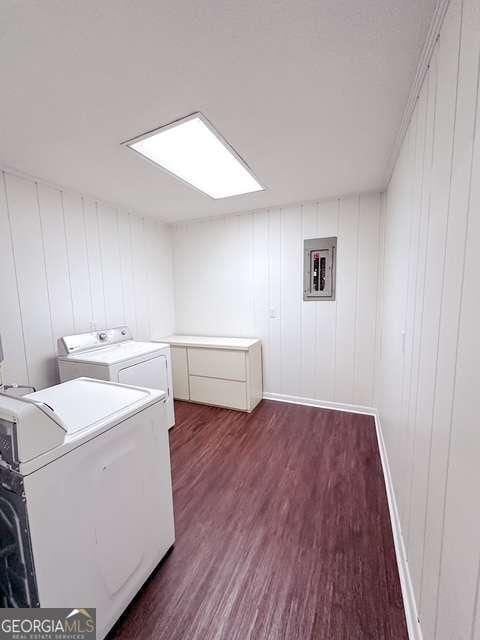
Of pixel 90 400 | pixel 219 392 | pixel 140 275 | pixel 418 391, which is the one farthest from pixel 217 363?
pixel 418 391

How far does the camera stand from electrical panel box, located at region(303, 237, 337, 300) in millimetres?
2887

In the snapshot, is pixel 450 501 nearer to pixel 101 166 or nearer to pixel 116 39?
pixel 116 39

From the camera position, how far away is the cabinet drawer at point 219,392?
3.06 meters

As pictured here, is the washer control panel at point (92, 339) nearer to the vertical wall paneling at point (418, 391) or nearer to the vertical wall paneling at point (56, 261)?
the vertical wall paneling at point (56, 261)

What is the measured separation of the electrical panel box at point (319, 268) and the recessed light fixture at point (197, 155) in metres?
0.89

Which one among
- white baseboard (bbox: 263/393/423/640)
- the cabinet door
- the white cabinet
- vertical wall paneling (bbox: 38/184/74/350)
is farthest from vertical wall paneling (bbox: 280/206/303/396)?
vertical wall paneling (bbox: 38/184/74/350)

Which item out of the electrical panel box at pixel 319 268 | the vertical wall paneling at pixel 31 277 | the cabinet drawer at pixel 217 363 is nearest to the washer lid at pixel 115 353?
the vertical wall paneling at pixel 31 277

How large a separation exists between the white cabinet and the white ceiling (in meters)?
1.94

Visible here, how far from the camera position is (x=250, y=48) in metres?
1.05

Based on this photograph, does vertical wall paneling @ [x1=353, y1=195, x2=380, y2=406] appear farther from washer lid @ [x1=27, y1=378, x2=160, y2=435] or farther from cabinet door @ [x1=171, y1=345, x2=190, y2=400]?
washer lid @ [x1=27, y1=378, x2=160, y2=435]

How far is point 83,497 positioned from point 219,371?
2172mm

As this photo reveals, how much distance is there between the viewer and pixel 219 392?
318 cm

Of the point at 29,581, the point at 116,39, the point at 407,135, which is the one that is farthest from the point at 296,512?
the point at 116,39

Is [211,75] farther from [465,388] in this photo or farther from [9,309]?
[9,309]
